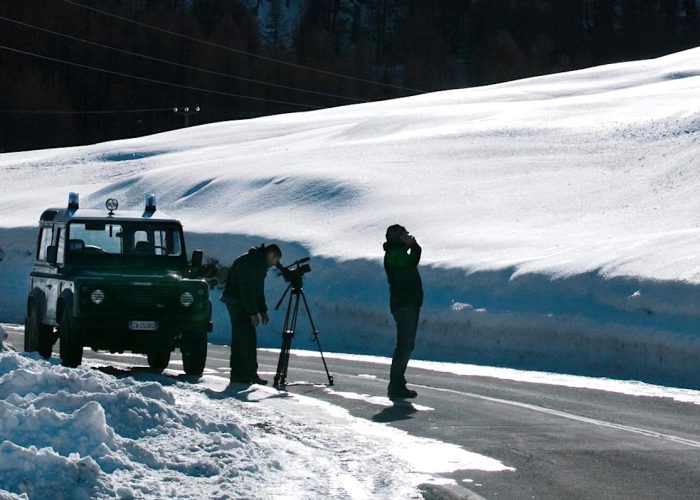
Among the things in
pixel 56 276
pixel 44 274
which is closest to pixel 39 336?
pixel 44 274

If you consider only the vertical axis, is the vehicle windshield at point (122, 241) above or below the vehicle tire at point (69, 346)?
above

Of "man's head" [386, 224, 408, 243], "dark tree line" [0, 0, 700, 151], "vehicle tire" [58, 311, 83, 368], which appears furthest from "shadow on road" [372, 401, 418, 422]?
"dark tree line" [0, 0, 700, 151]

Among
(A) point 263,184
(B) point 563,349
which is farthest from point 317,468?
(A) point 263,184

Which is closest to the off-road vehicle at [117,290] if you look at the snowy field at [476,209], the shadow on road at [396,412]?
the shadow on road at [396,412]

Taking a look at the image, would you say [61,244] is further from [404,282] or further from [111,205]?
[404,282]

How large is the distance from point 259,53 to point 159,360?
123710 millimetres

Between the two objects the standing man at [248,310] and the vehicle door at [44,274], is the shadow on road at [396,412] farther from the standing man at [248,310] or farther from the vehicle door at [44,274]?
the vehicle door at [44,274]

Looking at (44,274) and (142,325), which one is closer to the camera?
(142,325)

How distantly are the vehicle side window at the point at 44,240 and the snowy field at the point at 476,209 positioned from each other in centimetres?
735

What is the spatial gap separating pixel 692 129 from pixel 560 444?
2948 centimetres

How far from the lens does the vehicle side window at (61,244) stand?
1773cm

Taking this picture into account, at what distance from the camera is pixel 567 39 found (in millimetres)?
178750

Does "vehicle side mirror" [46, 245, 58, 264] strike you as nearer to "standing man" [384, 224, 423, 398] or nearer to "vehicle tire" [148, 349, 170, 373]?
"vehicle tire" [148, 349, 170, 373]

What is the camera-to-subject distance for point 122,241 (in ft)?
58.8
